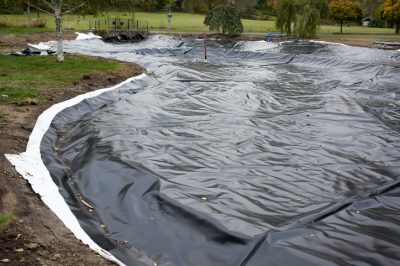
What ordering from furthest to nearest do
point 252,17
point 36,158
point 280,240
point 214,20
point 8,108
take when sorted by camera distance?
1. point 252,17
2. point 214,20
3. point 8,108
4. point 36,158
5. point 280,240

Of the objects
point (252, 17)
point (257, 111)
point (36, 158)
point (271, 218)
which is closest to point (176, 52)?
point (257, 111)

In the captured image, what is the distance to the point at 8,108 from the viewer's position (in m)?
7.46

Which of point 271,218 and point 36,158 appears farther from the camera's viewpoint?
point 36,158

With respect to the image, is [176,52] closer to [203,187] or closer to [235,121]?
[235,121]

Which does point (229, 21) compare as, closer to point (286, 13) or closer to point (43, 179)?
Result: point (286, 13)

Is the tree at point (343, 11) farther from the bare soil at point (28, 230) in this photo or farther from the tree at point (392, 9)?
the bare soil at point (28, 230)

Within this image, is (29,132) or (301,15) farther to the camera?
(301,15)

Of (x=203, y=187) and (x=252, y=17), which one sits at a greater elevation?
(x=252, y=17)

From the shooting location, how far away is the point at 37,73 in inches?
449

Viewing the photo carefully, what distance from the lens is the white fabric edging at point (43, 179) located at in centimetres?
378

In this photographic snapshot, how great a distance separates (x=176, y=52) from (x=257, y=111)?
12.3 m

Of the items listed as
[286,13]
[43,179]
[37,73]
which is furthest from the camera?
[286,13]

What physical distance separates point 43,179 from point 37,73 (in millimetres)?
7262

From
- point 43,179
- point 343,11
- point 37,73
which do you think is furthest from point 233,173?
point 343,11
